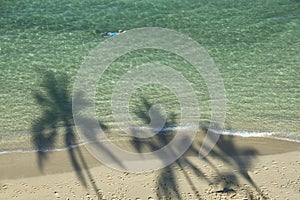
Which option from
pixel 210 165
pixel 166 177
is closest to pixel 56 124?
pixel 166 177

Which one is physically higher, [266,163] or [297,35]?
[297,35]

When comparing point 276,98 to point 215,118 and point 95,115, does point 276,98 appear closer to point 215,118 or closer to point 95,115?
point 215,118

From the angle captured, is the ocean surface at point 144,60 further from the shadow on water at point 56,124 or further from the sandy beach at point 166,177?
the sandy beach at point 166,177

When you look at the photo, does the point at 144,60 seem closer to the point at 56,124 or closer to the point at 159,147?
the point at 56,124

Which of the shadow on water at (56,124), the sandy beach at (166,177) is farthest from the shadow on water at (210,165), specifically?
the shadow on water at (56,124)

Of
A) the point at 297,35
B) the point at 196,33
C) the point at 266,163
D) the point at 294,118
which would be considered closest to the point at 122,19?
the point at 196,33

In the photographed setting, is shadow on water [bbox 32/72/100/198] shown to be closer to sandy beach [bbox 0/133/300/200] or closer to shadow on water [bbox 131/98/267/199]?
sandy beach [bbox 0/133/300/200]
